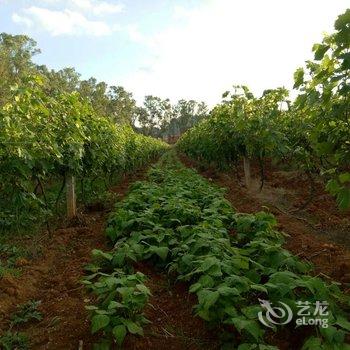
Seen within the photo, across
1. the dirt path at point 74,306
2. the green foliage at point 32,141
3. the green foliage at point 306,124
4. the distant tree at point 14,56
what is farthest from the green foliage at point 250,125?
the distant tree at point 14,56

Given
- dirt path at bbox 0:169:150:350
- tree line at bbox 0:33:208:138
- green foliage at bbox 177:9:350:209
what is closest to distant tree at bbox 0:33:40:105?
tree line at bbox 0:33:208:138

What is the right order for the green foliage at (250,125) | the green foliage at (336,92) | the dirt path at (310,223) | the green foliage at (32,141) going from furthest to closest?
the green foliage at (250,125) → the green foliage at (32,141) → the dirt path at (310,223) → the green foliage at (336,92)

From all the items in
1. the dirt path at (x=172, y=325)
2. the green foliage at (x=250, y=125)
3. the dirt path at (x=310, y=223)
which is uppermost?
the green foliage at (x=250, y=125)

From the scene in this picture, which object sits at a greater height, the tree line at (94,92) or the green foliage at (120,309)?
the tree line at (94,92)

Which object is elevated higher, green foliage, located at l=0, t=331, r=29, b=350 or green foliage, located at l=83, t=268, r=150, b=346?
green foliage, located at l=83, t=268, r=150, b=346

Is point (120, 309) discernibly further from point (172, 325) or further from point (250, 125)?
point (250, 125)

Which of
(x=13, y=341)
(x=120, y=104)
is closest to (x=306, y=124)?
(x=13, y=341)

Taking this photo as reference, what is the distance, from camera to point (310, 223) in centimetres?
789

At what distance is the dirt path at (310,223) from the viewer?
4.91 metres

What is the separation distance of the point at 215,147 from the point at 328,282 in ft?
36.0

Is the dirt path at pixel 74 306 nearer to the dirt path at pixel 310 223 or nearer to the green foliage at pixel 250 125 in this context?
the dirt path at pixel 310 223

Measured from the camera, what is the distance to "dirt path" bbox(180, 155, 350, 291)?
16.1 ft

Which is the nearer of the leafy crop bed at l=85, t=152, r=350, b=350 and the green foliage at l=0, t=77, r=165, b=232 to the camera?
the leafy crop bed at l=85, t=152, r=350, b=350

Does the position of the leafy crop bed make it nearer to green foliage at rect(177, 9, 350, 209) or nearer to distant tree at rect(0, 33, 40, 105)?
green foliage at rect(177, 9, 350, 209)
